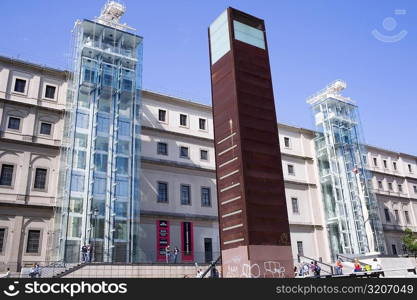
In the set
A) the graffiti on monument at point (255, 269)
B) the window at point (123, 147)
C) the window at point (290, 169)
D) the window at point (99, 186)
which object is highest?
the window at point (290, 169)

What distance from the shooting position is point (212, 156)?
4538cm

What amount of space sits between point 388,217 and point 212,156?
95.8 feet

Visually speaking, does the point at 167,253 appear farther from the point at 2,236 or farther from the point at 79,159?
the point at 2,236

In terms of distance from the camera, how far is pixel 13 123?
114ft

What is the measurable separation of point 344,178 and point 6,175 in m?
38.0

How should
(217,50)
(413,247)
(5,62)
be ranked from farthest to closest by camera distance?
(413,247) < (5,62) < (217,50)

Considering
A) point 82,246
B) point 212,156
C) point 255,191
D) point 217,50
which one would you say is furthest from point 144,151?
point 255,191

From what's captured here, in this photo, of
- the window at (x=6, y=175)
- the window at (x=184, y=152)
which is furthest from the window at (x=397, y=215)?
the window at (x=6, y=175)

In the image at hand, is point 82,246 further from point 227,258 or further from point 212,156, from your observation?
point 212,156

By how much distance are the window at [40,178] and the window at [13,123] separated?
159 inches

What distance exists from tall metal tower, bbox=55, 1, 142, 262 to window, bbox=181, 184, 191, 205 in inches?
271

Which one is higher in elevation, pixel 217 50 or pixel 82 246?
pixel 217 50

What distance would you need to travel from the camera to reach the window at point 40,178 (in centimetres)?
3400

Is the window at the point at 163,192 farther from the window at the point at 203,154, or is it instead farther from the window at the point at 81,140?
the window at the point at 81,140
